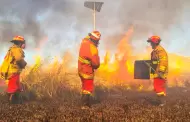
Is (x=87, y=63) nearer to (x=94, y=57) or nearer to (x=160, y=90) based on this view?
(x=94, y=57)

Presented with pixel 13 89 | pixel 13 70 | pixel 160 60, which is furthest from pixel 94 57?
pixel 13 89

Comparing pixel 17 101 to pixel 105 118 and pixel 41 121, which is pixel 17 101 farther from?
pixel 105 118

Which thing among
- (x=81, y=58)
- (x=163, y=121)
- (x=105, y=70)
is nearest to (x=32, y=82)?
(x=81, y=58)

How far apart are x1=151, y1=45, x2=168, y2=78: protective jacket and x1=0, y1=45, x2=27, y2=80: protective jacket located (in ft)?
14.8

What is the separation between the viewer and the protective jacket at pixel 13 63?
9.44 metres

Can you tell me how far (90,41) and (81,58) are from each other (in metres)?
0.62

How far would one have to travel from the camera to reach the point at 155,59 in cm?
975

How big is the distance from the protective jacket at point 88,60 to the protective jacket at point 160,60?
2.11m

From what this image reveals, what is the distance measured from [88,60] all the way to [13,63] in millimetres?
2609

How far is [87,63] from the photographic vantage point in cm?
893

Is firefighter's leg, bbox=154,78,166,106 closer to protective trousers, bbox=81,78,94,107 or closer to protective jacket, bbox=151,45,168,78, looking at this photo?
protective jacket, bbox=151,45,168,78

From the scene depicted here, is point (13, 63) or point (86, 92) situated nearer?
point (86, 92)

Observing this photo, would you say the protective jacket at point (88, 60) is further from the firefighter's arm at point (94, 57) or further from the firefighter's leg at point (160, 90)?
the firefighter's leg at point (160, 90)

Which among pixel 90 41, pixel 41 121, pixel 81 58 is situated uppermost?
pixel 90 41
